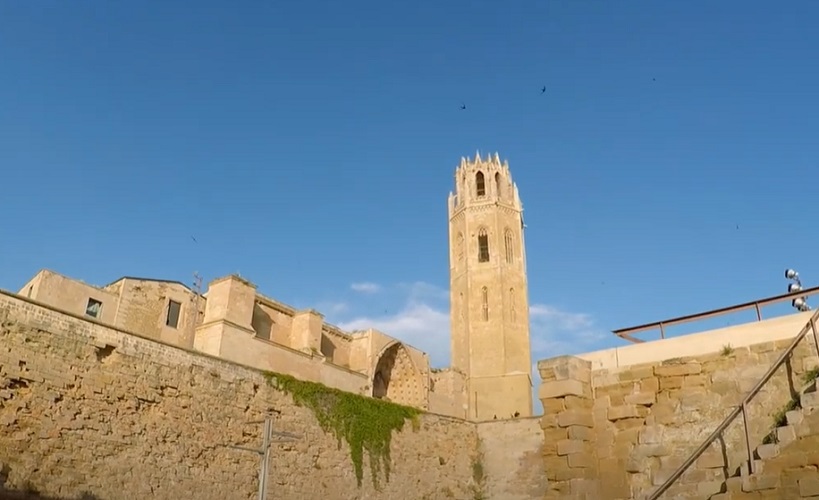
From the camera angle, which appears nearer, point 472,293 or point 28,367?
point 28,367

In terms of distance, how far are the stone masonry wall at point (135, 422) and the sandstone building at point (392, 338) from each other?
2.72 metres

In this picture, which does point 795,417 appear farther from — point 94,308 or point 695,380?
point 94,308

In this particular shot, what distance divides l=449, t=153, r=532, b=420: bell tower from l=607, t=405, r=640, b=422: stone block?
27212 mm

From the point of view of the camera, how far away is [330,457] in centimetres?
1695

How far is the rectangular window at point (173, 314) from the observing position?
24.1m

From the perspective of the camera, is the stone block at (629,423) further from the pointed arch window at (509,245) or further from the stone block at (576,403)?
the pointed arch window at (509,245)

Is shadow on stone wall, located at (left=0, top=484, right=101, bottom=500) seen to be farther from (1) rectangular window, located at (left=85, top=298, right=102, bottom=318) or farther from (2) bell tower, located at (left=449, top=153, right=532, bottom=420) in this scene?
(2) bell tower, located at (left=449, top=153, right=532, bottom=420)

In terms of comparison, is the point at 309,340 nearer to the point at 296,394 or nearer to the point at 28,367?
the point at 296,394

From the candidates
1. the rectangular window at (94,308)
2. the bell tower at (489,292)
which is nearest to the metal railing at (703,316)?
the rectangular window at (94,308)

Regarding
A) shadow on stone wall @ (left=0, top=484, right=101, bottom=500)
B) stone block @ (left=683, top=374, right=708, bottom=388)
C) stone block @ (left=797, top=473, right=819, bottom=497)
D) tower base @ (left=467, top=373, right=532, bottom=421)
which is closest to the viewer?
stone block @ (left=797, top=473, right=819, bottom=497)

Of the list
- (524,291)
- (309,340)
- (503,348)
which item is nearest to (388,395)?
(309,340)

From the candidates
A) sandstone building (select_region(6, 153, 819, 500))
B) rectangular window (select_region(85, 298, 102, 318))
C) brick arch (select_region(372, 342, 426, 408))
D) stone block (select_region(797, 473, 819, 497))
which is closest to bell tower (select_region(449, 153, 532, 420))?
sandstone building (select_region(6, 153, 819, 500))

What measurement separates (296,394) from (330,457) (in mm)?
1825

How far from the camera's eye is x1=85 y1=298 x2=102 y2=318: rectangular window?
22016 mm
